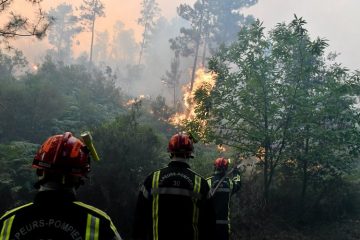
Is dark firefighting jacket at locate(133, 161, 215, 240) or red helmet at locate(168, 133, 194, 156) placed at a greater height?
red helmet at locate(168, 133, 194, 156)

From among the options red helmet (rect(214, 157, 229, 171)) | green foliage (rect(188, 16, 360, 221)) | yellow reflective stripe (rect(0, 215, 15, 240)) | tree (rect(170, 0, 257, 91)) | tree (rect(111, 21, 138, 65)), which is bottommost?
yellow reflective stripe (rect(0, 215, 15, 240))

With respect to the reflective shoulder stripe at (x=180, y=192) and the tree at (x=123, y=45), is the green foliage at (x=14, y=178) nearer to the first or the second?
the reflective shoulder stripe at (x=180, y=192)

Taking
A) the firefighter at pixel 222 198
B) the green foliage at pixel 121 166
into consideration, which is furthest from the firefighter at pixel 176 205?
the green foliage at pixel 121 166

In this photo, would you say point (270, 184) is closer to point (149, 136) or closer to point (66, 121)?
point (149, 136)

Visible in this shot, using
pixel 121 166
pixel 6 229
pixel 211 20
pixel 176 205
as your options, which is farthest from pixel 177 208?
pixel 211 20

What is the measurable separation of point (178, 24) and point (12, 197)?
9892 centimetres

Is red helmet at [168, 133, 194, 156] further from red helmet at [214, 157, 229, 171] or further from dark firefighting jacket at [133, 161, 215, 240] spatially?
red helmet at [214, 157, 229, 171]

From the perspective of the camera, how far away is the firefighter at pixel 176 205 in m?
4.39

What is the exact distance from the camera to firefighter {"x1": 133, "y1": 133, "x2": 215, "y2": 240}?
14.4 ft

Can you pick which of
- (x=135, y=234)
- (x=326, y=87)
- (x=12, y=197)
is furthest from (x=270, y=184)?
(x=135, y=234)

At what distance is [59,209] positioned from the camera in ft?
7.57

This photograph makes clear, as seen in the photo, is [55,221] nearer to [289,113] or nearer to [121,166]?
[121,166]

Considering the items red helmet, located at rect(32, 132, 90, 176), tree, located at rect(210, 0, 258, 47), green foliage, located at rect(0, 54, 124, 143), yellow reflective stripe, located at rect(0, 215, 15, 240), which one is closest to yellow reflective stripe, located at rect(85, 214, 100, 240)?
red helmet, located at rect(32, 132, 90, 176)

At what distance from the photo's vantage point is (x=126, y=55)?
112812 mm
